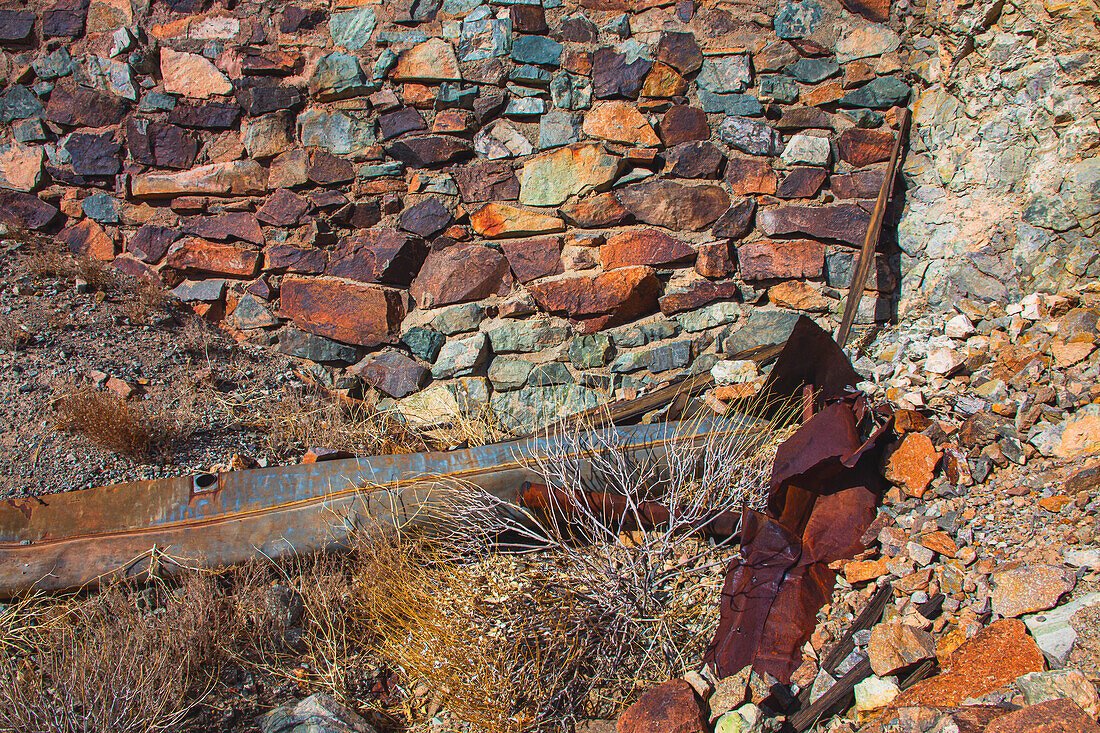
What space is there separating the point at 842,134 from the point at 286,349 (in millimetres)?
3092

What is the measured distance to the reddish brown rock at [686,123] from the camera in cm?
309

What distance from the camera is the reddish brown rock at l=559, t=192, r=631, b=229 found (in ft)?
10.2

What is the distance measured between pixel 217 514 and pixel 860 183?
128 inches

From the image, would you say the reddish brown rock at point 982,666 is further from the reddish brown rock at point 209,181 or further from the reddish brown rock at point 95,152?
the reddish brown rock at point 95,152

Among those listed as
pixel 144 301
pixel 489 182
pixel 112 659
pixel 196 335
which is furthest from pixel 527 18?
pixel 112 659

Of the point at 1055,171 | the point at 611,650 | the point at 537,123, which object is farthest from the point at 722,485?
the point at 537,123

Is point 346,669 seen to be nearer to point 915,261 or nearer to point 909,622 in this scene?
point 909,622

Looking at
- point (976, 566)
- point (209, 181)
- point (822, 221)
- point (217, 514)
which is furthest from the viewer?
point (209, 181)

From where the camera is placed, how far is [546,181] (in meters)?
3.13

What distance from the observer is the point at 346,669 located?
6.84 feet

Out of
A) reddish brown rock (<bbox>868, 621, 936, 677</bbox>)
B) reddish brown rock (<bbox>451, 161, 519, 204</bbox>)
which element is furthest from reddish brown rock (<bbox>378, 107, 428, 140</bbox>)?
reddish brown rock (<bbox>868, 621, 936, 677</bbox>)

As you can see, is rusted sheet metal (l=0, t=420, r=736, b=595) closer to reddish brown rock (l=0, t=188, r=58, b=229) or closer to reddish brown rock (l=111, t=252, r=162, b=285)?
reddish brown rock (l=111, t=252, r=162, b=285)

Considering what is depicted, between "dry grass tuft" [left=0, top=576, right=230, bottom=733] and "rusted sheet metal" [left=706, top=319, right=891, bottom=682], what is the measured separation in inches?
65.3

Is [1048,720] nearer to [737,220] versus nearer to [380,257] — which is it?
[737,220]
